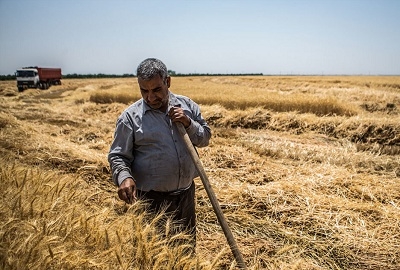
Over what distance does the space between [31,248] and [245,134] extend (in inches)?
324

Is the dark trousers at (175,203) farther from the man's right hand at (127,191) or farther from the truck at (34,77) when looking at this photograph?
the truck at (34,77)

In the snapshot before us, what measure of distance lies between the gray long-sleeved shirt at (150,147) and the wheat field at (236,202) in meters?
0.27

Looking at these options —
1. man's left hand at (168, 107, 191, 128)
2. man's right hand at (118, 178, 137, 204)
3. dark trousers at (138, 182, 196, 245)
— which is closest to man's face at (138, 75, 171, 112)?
man's left hand at (168, 107, 191, 128)

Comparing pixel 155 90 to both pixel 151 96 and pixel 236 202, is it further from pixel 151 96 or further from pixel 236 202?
pixel 236 202

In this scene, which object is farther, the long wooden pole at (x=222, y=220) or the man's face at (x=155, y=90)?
the man's face at (x=155, y=90)

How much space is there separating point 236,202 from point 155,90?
2561 mm

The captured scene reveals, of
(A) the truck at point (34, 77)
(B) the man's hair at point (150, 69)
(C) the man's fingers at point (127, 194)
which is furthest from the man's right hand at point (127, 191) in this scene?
(A) the truck at point (34, 77)

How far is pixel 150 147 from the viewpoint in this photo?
6.63 feet

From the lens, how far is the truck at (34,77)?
3036cm

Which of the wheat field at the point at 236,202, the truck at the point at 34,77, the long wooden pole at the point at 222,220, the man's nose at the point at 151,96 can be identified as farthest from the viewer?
the truck at the point at 34,77

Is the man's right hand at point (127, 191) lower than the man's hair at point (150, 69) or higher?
lower

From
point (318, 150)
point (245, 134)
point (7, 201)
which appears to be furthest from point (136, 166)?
point (245, 134)

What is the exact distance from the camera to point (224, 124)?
35.2 feet

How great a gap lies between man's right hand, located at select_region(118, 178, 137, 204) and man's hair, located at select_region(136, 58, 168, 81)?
626 mm
